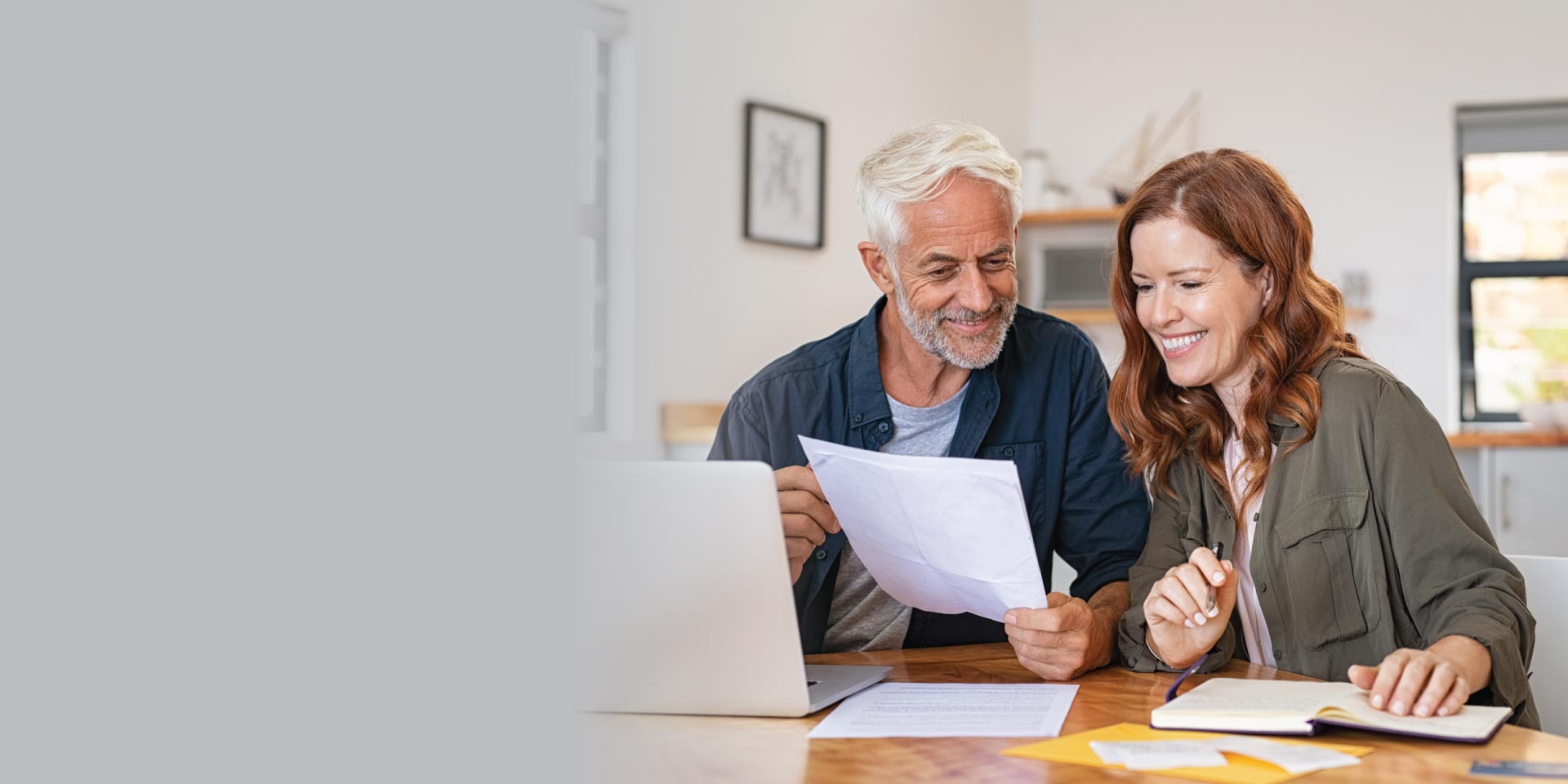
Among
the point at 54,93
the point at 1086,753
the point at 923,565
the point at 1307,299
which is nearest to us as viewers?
the point at 54,93

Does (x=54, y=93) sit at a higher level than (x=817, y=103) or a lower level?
lower

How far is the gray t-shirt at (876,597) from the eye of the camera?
1.77 metres

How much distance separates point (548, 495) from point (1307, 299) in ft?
4.24

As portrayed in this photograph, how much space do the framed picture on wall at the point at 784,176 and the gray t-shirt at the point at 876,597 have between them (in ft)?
7.11

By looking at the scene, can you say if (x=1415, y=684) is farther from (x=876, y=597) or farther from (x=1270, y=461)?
(x=876, y=597)

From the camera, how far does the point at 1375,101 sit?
4949 mm

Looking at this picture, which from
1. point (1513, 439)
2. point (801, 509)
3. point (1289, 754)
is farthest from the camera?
point (1513, 439)

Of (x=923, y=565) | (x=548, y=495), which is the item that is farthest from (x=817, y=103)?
(x=548, y=495)

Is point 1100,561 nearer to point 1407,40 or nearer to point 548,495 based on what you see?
point 548,495

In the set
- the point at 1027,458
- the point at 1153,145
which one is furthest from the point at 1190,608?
the point at 1153,145

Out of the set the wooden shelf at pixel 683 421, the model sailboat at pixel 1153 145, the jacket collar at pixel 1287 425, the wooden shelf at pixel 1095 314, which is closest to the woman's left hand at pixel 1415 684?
the jacket collar at pixel 1287 425

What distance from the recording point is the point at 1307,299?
59.2 inches

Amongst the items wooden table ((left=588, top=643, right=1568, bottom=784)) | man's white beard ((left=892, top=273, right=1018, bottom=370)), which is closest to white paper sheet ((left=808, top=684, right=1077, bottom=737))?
wooden table ((left=588, top=643, right=1568, bottom=784))

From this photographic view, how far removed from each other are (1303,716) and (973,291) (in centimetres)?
79
